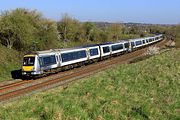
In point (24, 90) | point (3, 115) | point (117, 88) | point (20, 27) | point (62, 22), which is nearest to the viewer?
point (3, 115)

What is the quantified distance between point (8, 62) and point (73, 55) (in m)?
6.71

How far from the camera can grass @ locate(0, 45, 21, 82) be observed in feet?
Answer: 114

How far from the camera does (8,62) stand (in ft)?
126


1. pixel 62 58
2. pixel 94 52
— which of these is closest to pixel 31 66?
pixel 62 58

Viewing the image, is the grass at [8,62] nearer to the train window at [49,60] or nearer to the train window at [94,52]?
the train window at [49,60]

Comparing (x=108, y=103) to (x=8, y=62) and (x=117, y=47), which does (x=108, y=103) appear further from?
(x=117, y=47)

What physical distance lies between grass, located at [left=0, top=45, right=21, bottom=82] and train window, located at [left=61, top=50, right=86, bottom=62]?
16.6 feet

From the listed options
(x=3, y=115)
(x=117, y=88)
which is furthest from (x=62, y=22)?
(x=3, y=115)

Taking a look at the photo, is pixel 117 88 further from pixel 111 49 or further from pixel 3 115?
pixel 111 49

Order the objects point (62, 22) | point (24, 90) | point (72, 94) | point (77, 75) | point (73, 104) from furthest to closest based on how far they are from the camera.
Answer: point (62, 22)
point (77, 75)
point (24, 90)
point (72, 94)
point (73, 104)

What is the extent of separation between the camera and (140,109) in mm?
15953

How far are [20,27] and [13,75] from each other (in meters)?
9.44

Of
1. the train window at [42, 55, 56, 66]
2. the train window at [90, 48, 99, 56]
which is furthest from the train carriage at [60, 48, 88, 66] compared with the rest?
the train window at [90, 48, 99, 56]

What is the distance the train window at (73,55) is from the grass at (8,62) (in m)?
5.04
